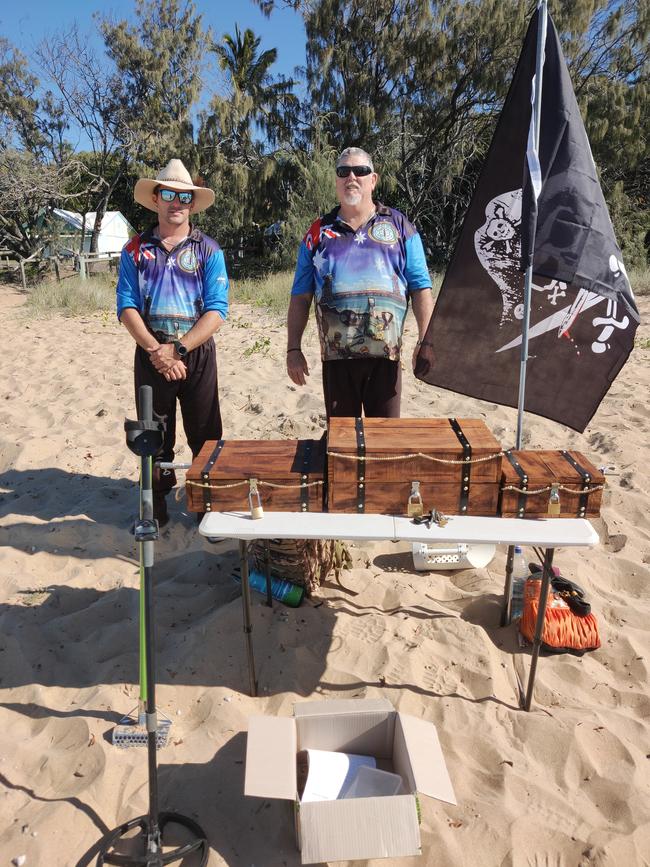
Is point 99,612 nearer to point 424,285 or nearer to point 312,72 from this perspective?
point 424,285

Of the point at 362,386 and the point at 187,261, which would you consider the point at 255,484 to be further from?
the point at 187,261

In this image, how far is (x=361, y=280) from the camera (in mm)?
2834

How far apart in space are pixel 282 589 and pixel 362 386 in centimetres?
106

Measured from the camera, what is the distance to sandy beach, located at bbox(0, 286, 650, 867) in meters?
1.86

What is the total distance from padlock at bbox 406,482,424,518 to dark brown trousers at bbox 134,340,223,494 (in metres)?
1.62

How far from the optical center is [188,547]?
136 inches

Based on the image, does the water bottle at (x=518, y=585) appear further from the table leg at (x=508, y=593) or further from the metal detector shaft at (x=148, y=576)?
the metal detector shaft at (x=148, y=576)

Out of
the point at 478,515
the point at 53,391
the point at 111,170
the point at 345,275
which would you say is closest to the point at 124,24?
the point at 111,170

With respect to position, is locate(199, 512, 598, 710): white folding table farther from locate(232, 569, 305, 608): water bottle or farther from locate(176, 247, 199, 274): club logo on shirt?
locate(176, 247, 199, 274): club logo on shirt

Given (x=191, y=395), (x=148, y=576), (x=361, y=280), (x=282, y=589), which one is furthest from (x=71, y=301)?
(x=148, y=576)

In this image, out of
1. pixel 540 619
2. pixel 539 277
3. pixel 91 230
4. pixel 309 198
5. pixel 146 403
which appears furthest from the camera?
pixel 91 230

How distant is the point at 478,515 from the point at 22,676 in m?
1.90

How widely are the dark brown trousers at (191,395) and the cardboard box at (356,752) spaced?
1666 millimetres

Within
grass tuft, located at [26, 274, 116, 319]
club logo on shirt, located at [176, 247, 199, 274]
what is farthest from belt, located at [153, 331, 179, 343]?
grass tuft, located at [26, 274, 116, 319]
